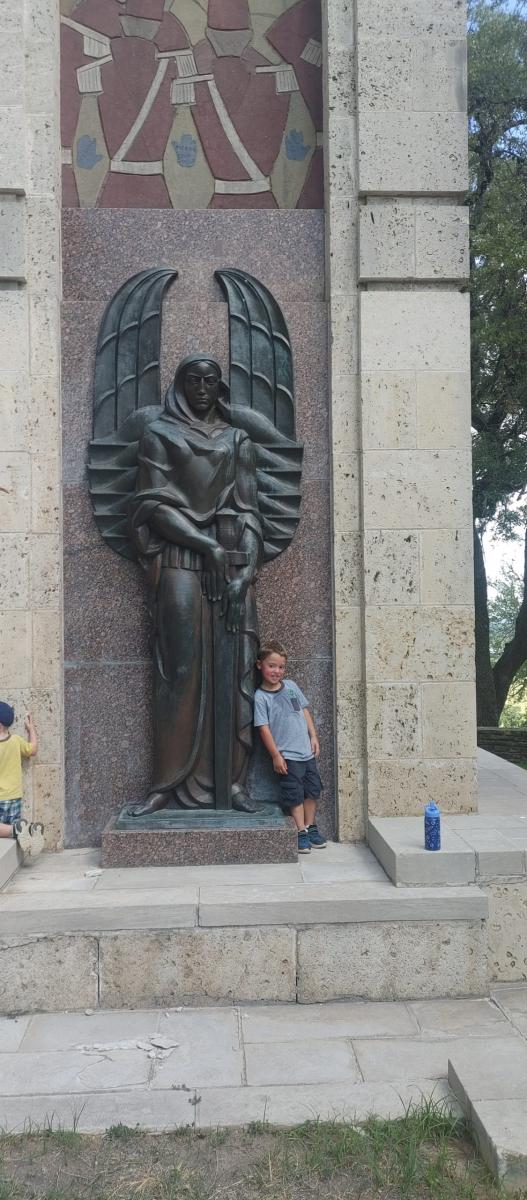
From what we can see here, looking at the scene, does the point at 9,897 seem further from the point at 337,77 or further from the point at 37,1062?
the point at 337,77

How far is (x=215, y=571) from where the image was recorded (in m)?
6.17

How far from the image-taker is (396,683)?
6.44 m

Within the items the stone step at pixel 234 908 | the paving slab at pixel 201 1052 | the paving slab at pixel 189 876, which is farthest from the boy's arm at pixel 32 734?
the paving slab at pixel 201 1052

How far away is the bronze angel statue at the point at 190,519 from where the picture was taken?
6168 millimetres

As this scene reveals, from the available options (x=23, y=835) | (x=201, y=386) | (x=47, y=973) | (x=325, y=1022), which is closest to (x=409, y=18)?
(x=201, y=386)

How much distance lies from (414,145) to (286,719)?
405cm

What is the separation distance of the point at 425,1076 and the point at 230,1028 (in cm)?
104

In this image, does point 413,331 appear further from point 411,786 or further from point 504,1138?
point 504,1138

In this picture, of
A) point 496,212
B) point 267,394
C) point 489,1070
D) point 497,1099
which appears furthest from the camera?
point 496,212

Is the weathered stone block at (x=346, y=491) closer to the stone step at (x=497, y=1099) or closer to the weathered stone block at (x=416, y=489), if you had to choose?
the weathered stone block at (x=416, y=489)

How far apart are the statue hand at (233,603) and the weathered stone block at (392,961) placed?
201 centimetres

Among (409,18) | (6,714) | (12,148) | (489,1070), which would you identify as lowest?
(489,1070)

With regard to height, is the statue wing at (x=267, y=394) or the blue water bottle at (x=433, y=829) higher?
the statue wing at (x=267, y=394)

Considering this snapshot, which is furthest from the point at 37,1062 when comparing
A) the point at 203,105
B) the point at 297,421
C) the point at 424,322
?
the point at 203,105
